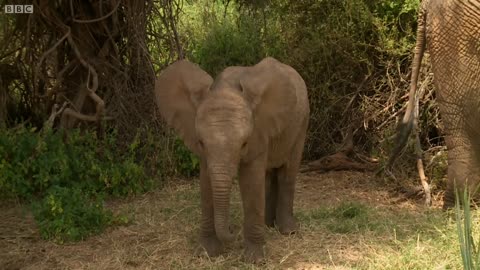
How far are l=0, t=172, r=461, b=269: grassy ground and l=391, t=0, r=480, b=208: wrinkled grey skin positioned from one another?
429mm

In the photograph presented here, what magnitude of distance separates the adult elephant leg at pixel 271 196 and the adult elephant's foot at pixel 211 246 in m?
0.72

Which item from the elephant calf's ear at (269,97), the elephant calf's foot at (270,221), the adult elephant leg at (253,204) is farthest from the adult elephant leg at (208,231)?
the elephant calf's foot at (270,221)

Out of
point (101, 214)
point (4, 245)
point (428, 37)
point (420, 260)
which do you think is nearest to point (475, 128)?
point (428, 37)

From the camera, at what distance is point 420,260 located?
4402 millimetres

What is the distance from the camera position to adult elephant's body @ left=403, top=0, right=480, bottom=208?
5414 millimetres

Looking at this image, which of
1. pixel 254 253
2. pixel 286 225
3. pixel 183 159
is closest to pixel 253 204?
pixel 254 253

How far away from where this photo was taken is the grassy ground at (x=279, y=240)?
456cm

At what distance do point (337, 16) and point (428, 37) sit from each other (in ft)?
6.55

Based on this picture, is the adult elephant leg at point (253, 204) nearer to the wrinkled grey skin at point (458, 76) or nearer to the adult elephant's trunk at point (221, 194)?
the adult elephant's trunk at point (221, 194)

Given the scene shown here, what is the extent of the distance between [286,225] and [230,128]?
4.57ft

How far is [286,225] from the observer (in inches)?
204

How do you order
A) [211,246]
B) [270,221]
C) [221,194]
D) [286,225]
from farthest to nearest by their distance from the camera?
[270,221]
[286,225]
[211,246]
[221,194]

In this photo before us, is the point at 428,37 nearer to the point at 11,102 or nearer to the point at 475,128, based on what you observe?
the point at 475,128

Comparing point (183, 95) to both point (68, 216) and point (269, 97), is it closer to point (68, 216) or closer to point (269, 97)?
point (269, 97)
